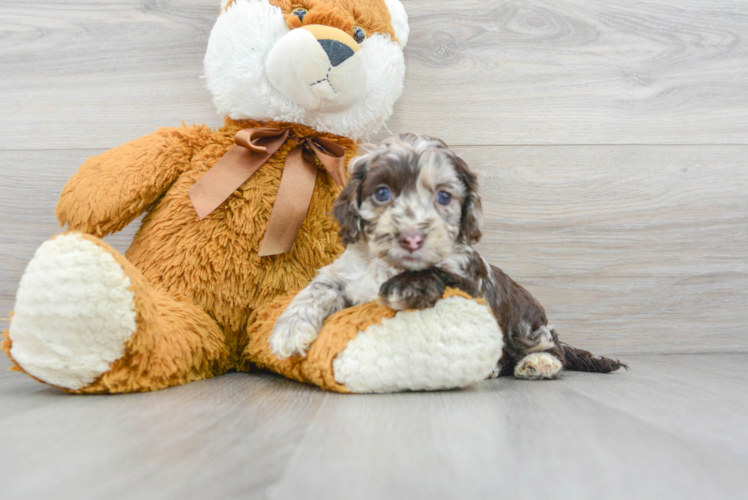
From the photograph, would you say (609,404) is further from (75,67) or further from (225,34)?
(75,67)

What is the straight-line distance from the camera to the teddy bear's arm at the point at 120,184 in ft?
5.09

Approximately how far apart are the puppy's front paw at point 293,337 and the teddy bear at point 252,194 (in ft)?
0.10

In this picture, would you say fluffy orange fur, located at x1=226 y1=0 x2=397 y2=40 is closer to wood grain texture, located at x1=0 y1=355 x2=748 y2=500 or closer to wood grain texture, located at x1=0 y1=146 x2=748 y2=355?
wood grain texture, located at x1=0 y1=146 x2=748 y2=355

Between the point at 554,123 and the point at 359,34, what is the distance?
2.91 feet

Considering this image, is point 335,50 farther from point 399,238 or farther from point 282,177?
point 399,238

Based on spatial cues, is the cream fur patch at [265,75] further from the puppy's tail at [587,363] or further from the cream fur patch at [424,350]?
the puppy's tail at [587,363]

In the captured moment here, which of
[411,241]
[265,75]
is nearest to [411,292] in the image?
[411,241]

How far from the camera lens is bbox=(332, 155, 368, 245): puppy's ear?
1.34 metres

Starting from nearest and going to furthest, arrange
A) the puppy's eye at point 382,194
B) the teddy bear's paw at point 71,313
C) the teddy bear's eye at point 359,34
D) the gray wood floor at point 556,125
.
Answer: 1. the teddy bear's paw at point 71,313
2. the puppy's eye at point 382,194
3. the teddy bear's eye at point 359,34
4. the gray wood floor at point 556,125

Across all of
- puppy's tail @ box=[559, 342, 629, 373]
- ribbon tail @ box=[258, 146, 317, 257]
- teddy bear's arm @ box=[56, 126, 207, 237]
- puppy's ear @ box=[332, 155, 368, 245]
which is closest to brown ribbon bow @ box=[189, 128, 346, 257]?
ribbon tail @ box=[258, 146, 317, 257]

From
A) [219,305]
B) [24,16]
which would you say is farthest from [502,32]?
[24,16]

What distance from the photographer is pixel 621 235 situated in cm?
212

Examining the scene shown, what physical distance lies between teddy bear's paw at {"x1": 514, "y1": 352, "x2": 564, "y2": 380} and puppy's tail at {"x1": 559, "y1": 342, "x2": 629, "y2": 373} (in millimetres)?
176

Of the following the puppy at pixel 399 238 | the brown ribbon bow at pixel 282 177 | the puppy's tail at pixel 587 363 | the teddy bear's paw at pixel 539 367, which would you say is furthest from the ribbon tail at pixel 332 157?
the puppy's tail at pixel 587 363
